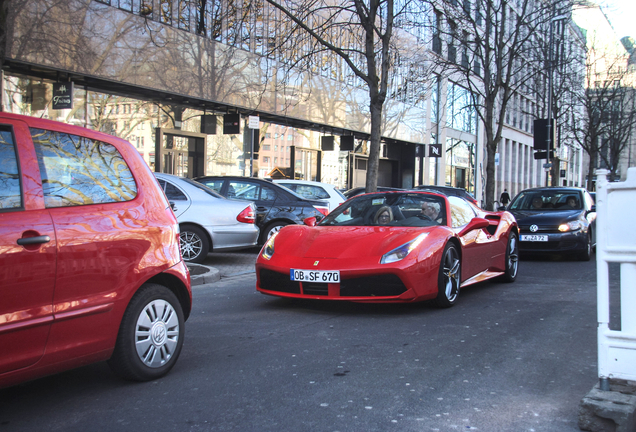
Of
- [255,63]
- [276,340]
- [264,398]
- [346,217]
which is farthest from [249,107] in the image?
[264,398]

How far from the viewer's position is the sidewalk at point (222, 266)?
8.70 m

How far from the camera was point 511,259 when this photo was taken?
8.83m

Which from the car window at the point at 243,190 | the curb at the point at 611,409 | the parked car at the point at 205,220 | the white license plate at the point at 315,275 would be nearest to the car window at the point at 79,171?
the white license plate at the point at 315,275

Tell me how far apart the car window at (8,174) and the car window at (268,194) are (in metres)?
9.17

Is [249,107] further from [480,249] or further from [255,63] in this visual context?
[480,249]

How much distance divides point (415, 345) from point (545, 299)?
3.13 m

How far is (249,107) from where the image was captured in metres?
20.5

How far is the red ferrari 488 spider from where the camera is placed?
5.91m

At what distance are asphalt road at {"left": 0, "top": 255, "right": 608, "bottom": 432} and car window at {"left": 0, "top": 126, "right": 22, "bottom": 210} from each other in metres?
1.16

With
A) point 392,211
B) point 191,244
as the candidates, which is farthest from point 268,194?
point 392,211

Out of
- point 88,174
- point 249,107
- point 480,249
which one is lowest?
point 480,249

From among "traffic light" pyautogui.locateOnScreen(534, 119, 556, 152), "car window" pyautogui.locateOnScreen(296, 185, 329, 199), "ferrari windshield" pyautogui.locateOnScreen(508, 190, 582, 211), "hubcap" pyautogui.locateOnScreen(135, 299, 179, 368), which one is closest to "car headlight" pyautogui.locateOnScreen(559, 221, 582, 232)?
"ferrari windshield" pyautogui.locateOnScreen(508, 190, 582, 211)

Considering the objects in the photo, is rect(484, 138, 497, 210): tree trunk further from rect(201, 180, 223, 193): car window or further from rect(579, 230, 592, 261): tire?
rect(201, 180, 223, 193): car window

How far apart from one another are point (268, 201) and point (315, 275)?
6541mm
